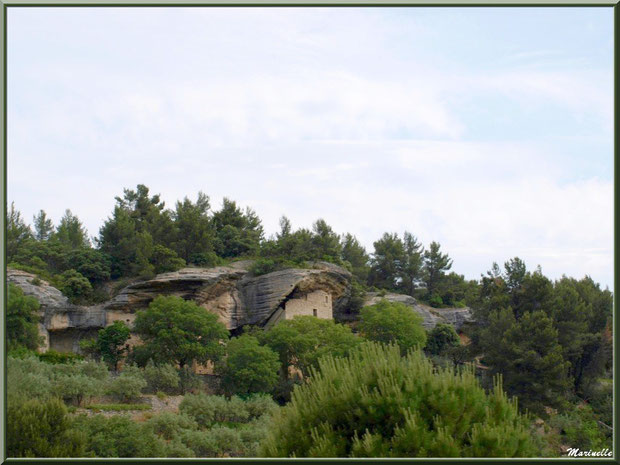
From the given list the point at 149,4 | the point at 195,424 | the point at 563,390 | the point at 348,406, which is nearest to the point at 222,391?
the point at 195,424

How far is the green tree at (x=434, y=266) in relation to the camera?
65312 millimetres

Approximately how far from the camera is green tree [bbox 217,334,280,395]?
122 ft

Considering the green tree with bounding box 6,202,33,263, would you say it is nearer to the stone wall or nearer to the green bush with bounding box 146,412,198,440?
the stone wall

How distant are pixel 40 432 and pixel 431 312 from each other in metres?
40.5

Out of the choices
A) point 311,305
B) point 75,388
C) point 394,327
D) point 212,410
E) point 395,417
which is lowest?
point 212,410

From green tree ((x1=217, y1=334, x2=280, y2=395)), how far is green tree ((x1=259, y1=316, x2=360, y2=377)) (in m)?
2.08

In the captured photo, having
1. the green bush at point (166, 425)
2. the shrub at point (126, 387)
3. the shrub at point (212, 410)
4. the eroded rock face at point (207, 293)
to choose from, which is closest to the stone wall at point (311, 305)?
the eroded rock face at point (207, 293)

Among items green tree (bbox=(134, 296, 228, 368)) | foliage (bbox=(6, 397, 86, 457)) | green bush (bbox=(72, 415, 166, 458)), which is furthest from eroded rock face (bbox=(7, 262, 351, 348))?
foliage (bbox=(6, 397, 86, 457))

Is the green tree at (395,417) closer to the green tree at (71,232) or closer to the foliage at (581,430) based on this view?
the foliage at (581,430)

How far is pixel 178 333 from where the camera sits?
124 feet

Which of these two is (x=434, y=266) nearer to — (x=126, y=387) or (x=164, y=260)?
(x=164, y=260)

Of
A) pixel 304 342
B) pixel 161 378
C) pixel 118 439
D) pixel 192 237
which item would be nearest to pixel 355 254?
pixel 192 237

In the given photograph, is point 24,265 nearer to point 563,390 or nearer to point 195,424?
point 195,424

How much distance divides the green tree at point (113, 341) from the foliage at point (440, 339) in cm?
1954
